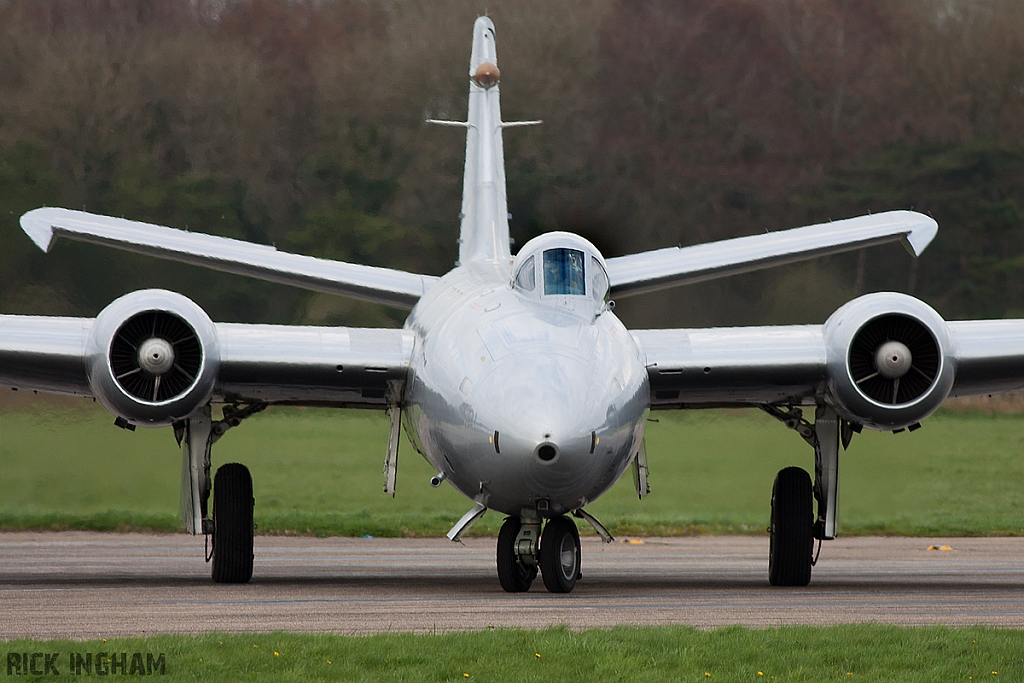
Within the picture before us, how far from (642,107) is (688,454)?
237 inches

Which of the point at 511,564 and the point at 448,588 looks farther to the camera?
the point at 448,588

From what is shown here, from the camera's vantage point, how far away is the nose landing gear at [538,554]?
34.8ft

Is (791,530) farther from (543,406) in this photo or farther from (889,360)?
(543,406)

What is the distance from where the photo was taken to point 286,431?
18.8 m

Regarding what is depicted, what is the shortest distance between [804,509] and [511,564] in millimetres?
2962

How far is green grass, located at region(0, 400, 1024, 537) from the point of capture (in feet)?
56.7

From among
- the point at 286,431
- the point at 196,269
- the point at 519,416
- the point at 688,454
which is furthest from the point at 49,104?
the point at 519,416

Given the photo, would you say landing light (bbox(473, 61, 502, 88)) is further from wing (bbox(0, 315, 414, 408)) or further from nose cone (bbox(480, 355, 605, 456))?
nose cone (bbox(480, 355, 605, 456))

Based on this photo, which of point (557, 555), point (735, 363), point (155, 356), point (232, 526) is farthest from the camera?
point (232, 526)

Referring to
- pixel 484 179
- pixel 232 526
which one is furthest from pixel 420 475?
pixel 232 526

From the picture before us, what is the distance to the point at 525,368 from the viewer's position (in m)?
9.70

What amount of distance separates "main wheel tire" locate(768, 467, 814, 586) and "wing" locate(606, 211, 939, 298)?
183 cm

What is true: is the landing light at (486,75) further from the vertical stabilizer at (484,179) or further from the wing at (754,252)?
the wing at (754,252)

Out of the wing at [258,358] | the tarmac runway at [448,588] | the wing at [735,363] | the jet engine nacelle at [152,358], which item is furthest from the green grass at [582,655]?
the wing at [258,358]
